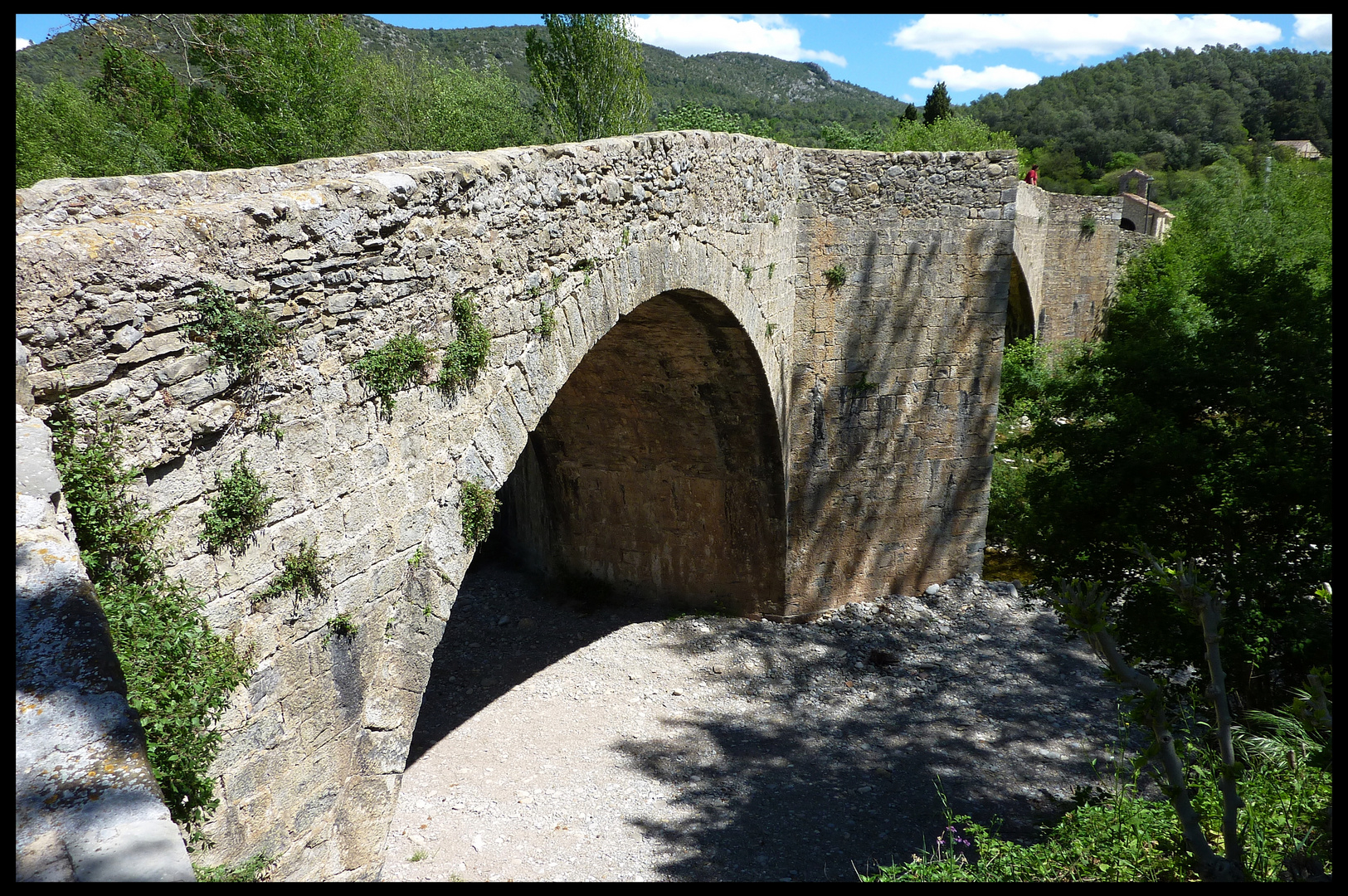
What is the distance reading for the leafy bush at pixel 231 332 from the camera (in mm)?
2998

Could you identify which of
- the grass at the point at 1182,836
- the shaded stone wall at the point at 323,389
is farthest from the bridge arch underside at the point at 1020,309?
the shaded stone wall at the point at 323,389

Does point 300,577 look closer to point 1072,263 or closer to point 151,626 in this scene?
point 151,626

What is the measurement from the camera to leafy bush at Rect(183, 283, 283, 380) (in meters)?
3.00

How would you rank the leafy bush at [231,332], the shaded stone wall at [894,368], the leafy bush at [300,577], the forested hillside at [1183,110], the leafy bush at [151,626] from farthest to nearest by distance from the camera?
the forested hillside at [1183,110], the shaded stone wall at [894,368], the leafy bush at [300,577], the leafy bush at [231,332], the leafy bush at [151,626]

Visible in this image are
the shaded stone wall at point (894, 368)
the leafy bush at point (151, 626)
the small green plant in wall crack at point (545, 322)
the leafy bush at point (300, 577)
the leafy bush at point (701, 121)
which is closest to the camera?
the leafy bush at point (151, 626)

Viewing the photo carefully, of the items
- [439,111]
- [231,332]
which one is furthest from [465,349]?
[439,111]

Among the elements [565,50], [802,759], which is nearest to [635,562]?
[802,759]

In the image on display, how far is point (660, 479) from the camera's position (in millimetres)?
9781

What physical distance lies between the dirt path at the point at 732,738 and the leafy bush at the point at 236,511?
348 cm

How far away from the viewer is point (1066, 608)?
A: 12.7 ft

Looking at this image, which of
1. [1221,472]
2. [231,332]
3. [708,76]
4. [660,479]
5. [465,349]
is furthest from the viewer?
[708,76]

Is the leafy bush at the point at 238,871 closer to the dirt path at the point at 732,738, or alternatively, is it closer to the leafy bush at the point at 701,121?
the dirt path at the point at 732,738

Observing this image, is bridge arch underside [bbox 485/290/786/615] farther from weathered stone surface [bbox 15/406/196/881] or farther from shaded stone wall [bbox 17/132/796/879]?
weathered stone surface [bbox 15/406/196/881]

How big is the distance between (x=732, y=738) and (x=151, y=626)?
584cm
